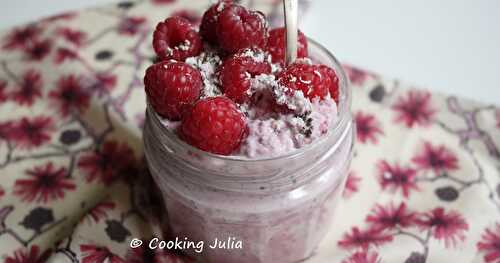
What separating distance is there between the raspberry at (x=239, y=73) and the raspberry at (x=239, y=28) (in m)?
0.03

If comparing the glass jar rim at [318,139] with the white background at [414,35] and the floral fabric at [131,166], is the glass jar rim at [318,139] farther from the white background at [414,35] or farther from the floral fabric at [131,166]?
the white background at [414,35]

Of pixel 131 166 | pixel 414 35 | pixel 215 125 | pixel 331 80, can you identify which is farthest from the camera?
pixel 414 35

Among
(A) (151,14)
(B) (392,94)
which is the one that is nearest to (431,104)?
(B) (392,94)

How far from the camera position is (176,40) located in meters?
0.89

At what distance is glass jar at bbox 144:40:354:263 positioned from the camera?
798mm

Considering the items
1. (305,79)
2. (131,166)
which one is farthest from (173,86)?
(131,166)

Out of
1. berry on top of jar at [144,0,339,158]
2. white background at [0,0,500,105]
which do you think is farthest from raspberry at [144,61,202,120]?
white background at [0,0,500,105]

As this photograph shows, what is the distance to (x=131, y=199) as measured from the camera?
1058 millimetres

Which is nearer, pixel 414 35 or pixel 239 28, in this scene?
pixel 239 28

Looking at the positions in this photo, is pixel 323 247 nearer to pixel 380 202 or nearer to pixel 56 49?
pixel 380 202

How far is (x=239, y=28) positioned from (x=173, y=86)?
5.8 inches

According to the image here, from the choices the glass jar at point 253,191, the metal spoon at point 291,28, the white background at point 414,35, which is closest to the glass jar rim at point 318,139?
the glass jar at point 253,191

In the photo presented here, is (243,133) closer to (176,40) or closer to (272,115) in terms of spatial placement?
(272,115)

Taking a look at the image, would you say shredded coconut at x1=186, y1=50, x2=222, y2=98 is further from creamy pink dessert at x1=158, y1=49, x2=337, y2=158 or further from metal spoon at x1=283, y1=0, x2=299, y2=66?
metal spoon at x1=283, y1=0, x2=299, y2=66
